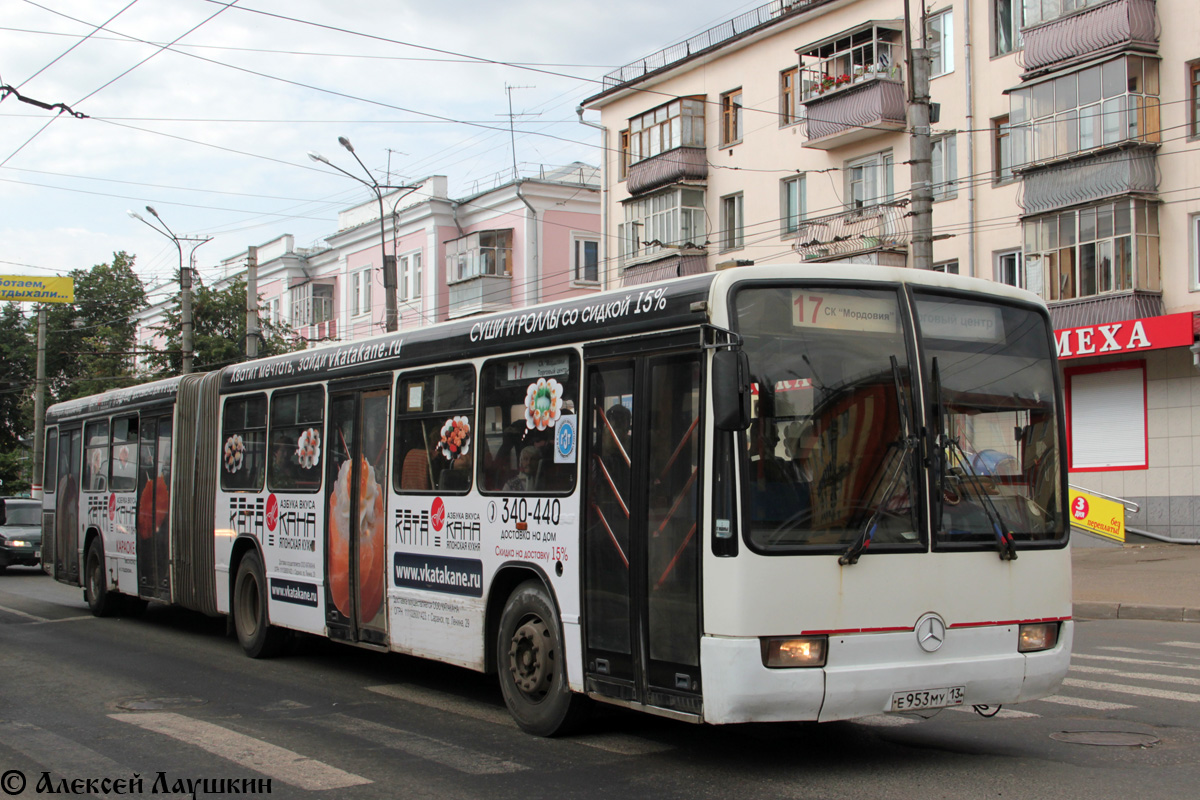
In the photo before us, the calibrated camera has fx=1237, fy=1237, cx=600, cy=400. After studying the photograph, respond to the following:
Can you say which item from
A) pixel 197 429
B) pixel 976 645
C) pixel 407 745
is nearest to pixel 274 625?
pixel 197 429

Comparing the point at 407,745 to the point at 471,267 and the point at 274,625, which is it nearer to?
the point at 274,625

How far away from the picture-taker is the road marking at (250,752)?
680cm

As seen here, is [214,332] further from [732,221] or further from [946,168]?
[946,168]

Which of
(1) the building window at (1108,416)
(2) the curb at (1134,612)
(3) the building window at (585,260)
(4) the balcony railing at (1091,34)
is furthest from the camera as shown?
(3) the building window at (585,260)

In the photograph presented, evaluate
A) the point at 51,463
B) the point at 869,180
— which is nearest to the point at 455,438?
the point at 51,463

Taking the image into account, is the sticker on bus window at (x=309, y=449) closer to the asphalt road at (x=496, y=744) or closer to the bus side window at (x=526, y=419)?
the asphalt road at (x=496, y=744)

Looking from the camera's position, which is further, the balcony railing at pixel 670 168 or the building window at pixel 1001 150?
the balcony railing at pixel 670 168

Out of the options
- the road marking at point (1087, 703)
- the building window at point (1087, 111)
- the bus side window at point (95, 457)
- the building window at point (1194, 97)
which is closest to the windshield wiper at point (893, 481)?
the road marking at point (1087, 703)

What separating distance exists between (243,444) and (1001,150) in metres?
20.6

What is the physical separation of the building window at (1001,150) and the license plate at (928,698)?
22879 mm

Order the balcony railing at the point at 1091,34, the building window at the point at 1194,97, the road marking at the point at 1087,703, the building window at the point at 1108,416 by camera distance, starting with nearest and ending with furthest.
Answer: the road marking at the point at 1087,703 < the building window at the point at 1194,97 < the balcony railing at the point at 1091,34 < the building window at the point at 1108,416

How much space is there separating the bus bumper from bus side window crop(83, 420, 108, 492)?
12.3 m

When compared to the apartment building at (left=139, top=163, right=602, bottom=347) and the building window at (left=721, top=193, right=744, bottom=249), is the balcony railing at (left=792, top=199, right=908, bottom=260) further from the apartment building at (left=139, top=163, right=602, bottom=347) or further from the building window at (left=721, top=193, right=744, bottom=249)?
the apartment building at (left=139, top=163, right=602, bottom=347)

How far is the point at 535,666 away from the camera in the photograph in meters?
8.12
